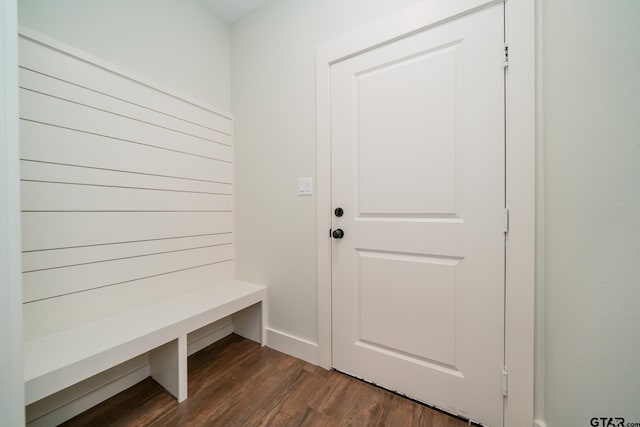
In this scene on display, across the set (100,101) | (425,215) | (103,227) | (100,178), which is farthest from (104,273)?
(425,215)

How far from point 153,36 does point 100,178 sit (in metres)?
0.99

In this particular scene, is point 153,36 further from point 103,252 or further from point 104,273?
point 104,273

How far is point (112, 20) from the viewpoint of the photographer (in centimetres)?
137

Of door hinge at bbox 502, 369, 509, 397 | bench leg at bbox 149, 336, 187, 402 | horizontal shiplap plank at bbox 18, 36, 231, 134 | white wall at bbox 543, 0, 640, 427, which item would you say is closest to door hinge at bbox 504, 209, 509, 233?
white wall at bbox 543, 0, 640, 427

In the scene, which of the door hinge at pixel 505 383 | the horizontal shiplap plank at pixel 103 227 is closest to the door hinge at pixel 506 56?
the door hinge at pixel 505 383

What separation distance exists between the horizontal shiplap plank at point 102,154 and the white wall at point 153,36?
0.46 meters

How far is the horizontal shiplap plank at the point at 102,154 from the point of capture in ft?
3.63

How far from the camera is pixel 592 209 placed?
33.0 inches

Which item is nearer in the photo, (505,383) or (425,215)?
(505,383)

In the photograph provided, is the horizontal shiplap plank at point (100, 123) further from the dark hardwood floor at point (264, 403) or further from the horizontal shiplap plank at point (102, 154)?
the dark hardwood floor at point (264, 403)

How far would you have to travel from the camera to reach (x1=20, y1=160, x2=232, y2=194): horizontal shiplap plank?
1.11m

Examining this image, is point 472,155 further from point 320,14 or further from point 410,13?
point 320,14

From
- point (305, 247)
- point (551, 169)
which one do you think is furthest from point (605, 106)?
point (305, 247)

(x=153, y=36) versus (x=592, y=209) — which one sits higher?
(x=153, y=36)
